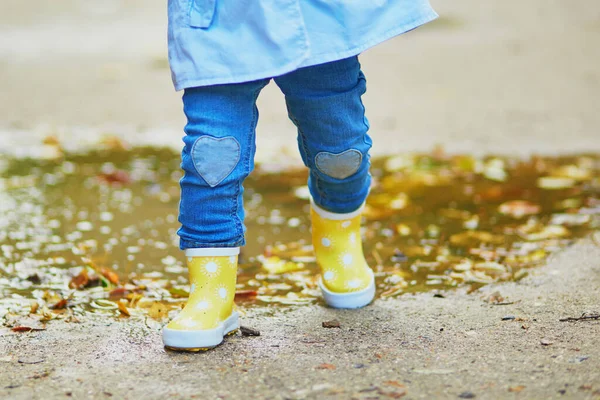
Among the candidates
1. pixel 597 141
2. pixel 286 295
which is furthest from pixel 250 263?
pixel 597 141

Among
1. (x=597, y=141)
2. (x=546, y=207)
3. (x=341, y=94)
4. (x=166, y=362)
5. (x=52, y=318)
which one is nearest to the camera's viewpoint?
(x=166, y=362)

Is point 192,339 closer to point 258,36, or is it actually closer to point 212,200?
point 212,200

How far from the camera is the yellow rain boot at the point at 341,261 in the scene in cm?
182

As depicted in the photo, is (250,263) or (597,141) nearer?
(250,263)

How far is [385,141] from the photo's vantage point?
12.8 feet

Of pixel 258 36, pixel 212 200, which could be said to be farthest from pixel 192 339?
pixel 258 36

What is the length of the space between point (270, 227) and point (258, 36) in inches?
45.1

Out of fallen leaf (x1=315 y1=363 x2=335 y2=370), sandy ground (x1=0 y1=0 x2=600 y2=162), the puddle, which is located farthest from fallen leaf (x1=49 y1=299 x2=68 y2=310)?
sandy ground (x1=0 y1=0 x2=600 y2=162)

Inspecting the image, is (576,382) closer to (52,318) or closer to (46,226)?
(52,318)

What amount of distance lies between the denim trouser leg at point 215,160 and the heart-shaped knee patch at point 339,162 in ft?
0.61

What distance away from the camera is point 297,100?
62.6 inches

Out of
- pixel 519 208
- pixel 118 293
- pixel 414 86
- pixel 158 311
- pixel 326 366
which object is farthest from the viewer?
pixel 414 86

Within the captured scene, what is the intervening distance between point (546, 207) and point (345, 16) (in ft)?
4.90

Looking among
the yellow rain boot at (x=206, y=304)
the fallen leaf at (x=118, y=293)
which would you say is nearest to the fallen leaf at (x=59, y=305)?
the fallen leaf at (x=118, y=293)
